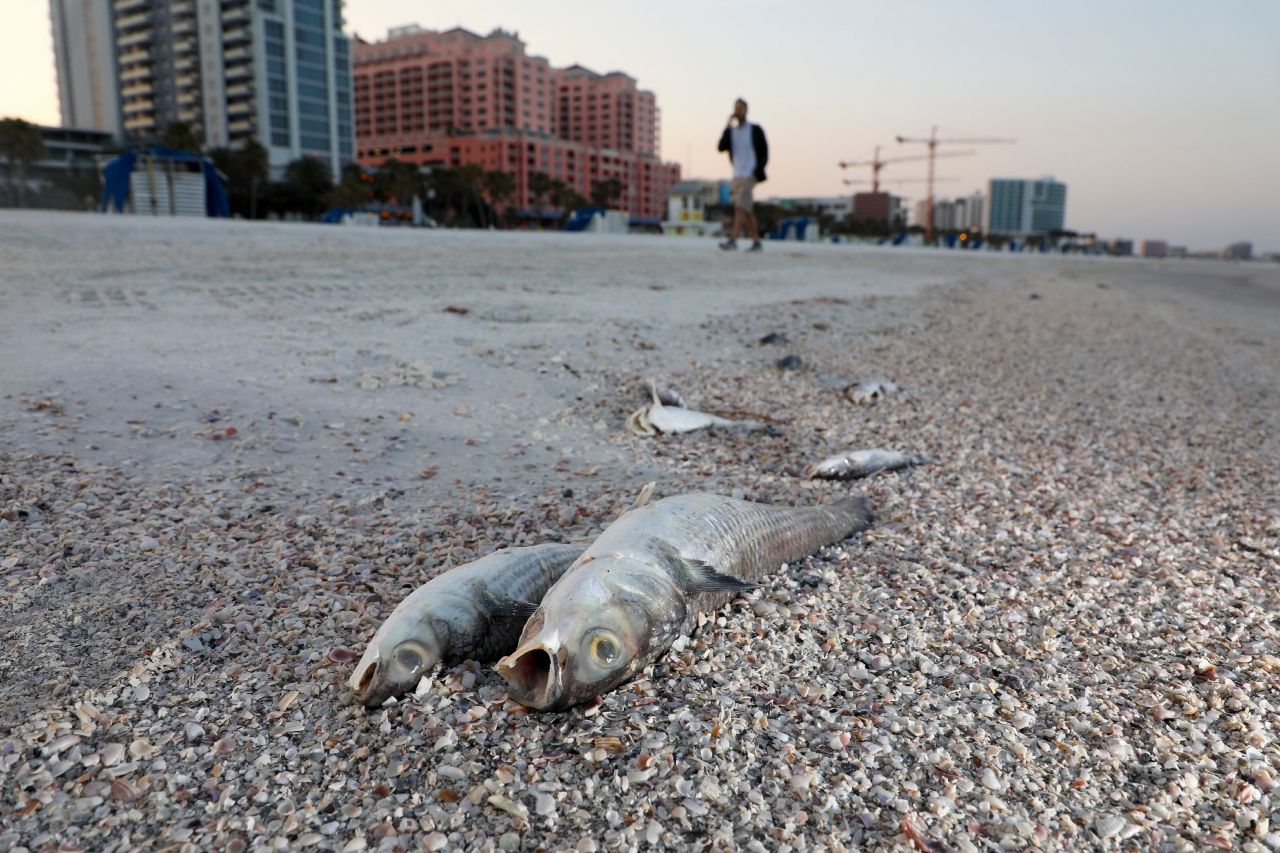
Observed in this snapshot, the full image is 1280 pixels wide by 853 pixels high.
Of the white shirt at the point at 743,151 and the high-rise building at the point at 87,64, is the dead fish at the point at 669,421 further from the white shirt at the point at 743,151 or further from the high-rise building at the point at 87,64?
the high-rise building at the point at 87,64

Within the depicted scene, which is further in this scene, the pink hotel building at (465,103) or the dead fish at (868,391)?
the pink hotel building at (465,103)

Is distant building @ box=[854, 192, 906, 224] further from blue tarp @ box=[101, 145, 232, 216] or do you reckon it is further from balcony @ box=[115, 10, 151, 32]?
blue tarp @ box=[101, 145, 232, 216]

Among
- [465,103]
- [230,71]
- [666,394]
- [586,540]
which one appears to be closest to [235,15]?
[230,71]

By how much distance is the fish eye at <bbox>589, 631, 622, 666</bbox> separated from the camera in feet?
6.64

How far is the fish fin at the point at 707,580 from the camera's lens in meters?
2.37

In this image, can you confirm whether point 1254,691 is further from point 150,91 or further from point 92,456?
point 150,91

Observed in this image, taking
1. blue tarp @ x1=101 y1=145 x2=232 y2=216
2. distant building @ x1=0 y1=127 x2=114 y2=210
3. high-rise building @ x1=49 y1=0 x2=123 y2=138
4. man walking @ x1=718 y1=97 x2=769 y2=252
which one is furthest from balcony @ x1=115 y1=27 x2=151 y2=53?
man walking @ x1=718 y1=97 x2=769 y2=252

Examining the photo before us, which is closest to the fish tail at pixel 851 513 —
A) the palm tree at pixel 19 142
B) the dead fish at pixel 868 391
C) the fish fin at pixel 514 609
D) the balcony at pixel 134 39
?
the fish fin at pixel 514 609

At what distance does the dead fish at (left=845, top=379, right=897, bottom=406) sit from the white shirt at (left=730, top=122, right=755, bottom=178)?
1175 cm

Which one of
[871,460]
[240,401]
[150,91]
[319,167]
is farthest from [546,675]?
[150,91]

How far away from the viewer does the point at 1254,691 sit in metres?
2.42

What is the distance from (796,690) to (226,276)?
28.6 ft

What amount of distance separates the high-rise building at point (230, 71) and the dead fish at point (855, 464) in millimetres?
125239

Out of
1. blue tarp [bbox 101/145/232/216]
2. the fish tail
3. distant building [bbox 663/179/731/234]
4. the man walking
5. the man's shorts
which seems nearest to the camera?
the fish tail
